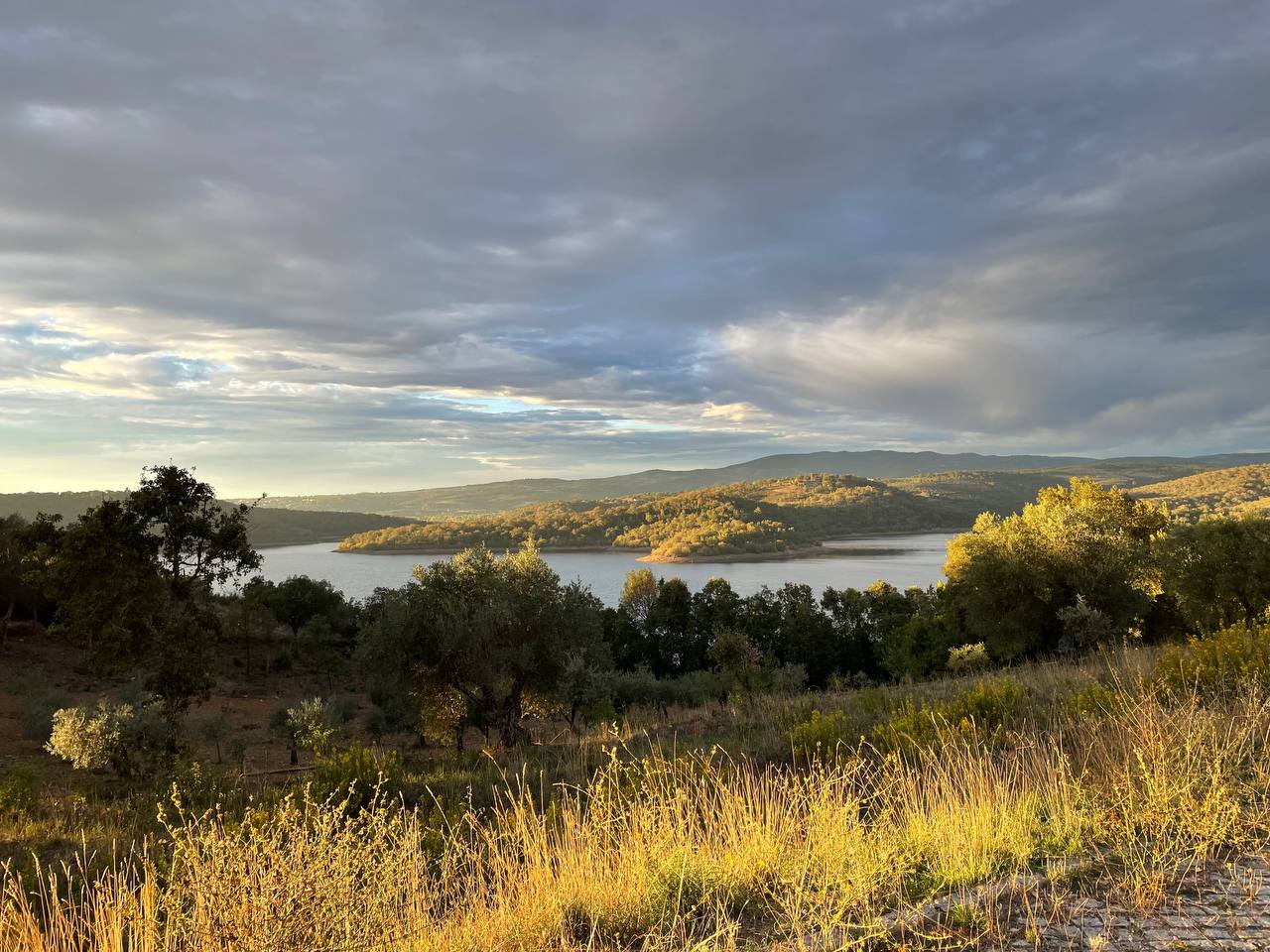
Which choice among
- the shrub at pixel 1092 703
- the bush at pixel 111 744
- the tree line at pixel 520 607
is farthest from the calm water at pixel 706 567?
the shrub at pixel 1092 703

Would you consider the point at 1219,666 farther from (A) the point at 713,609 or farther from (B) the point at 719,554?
(B) the point at 719,554

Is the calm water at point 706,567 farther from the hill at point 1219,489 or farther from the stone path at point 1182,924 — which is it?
the stone path at point 1182,924

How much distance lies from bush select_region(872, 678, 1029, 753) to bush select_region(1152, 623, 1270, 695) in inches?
63.2

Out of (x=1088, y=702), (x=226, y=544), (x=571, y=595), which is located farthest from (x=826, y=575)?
(x=1088, y=702)

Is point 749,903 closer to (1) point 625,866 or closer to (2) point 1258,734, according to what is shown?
(1) point 625,866

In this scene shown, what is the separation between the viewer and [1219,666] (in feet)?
28.0

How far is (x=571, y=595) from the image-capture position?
22703 millimetres

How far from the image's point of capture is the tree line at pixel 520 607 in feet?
60.5

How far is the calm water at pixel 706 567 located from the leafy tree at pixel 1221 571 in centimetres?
4337

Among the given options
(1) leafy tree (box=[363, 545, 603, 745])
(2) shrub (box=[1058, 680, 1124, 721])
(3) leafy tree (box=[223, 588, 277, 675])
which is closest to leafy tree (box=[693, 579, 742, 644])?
(1) leafy tree (box=[363, 545, 603, 745])

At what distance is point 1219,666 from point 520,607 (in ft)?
56.4

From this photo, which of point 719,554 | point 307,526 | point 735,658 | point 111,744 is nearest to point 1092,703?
point 111,744

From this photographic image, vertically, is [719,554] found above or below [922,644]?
below

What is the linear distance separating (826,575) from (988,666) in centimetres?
5463
